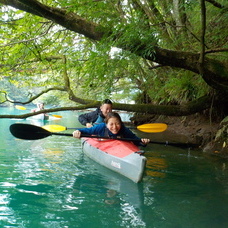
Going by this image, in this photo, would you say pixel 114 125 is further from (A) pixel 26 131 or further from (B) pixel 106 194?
(A) pixel 26 131

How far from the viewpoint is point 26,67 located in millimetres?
7074

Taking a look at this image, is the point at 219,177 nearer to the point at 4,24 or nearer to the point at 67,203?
the point at 67,203

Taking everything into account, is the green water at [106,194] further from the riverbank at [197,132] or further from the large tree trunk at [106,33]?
the large tree trunk at [106,33]

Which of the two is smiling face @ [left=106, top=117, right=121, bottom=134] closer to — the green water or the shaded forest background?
the shaded forest background

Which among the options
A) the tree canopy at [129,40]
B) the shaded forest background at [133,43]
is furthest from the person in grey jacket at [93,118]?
the tree canopy at [129,40]

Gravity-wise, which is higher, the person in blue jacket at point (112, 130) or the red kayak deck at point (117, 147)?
the person in blue jacket at point (112, 130)

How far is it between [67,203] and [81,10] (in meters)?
2.53

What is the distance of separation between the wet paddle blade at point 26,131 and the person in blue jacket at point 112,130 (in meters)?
0.78

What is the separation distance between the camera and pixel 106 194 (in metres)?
3.38

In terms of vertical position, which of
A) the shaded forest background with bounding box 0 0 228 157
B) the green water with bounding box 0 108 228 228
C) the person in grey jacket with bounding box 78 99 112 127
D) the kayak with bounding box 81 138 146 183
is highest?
the shaded forest background with bounding box 0 0 228 157

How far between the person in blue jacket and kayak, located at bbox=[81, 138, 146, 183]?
154 millimetres

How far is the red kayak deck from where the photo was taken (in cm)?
412

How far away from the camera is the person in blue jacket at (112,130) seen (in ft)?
14.4

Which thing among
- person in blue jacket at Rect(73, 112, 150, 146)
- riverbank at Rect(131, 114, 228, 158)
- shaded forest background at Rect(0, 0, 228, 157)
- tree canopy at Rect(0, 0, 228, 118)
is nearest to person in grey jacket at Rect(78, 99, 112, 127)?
shaded forest background at Rect(0, 0, 228, 157)
